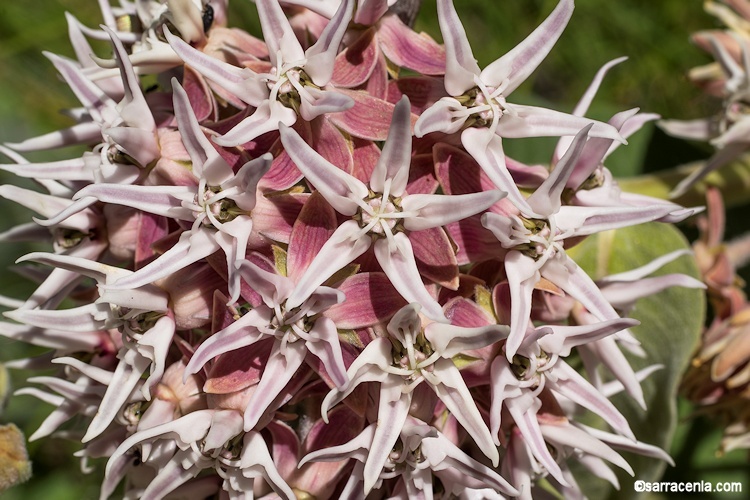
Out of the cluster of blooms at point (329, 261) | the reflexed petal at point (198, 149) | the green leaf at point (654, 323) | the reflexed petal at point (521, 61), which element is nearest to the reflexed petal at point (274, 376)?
the cluster of blooms at point (329, 261)

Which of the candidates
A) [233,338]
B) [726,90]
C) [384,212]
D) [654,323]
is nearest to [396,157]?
[384,212]

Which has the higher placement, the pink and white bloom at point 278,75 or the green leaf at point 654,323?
the pink and white bloom at point 278,75

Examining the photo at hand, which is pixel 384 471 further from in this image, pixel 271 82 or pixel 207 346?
pixel 271 82

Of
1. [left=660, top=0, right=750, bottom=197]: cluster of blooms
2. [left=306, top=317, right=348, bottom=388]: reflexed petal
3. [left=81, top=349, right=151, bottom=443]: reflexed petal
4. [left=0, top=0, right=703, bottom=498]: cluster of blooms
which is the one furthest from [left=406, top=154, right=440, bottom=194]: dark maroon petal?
[left=660, top=0, right=750, bottom=197]: cluster of blooms

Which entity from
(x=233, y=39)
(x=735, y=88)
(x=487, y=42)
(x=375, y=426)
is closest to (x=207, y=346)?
(x=375, y=426)

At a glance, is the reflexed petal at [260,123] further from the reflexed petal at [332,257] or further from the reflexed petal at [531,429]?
the reflexed petal at [531,429]
